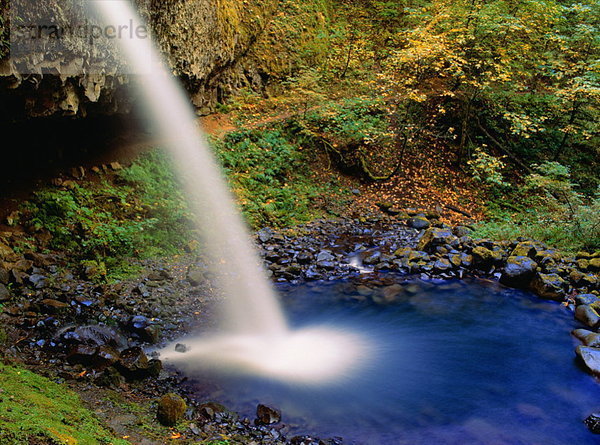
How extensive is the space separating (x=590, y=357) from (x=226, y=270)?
6.86 meters

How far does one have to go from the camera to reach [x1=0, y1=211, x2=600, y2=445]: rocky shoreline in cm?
449

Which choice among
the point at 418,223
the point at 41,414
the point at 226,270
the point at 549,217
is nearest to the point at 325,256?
the point at 226,270

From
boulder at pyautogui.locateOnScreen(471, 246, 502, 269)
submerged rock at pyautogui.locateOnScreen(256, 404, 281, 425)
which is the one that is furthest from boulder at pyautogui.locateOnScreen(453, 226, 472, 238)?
submerged rock at pyautogui.locateOnScreen(256, 404, 281, 425)

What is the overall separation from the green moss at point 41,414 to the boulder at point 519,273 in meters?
8.42

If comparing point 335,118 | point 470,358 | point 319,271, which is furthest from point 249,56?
point 470,358

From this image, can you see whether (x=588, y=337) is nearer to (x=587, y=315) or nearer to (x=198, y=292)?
(x=587, y=315)

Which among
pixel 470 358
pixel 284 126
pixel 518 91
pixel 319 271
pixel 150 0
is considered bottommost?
pixel 470 358

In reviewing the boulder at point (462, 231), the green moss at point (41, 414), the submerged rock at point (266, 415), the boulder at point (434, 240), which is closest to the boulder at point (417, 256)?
the boulder at point (434, 240)

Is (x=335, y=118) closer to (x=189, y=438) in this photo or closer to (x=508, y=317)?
(x=508, y=317)

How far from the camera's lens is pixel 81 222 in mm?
7438

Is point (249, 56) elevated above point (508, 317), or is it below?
above

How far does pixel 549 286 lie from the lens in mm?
8164

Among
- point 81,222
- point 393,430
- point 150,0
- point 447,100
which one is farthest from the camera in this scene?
point 447,100

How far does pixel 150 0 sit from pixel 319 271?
23.3 ft
